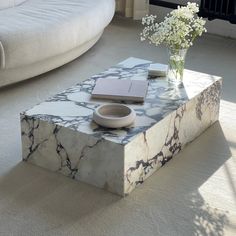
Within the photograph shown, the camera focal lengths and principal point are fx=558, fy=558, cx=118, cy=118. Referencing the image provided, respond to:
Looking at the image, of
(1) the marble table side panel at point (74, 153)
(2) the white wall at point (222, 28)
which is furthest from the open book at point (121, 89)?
(2) the white wall at point (222, 28)

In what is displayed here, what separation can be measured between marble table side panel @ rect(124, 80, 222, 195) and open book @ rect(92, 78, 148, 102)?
20 centimetres

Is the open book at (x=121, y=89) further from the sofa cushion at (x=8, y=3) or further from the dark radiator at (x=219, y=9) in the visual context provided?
the dark radiator at (x=219, y=9)

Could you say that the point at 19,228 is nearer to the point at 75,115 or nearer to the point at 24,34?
the point at 75,115

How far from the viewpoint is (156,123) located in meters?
2.44

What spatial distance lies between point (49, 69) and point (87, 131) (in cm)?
130

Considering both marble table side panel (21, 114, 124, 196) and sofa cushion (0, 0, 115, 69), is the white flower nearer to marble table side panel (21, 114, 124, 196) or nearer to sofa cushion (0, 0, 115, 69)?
marble table side panel (21, 114, 124, 196)

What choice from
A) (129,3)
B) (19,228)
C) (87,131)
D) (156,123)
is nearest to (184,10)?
(156,123)

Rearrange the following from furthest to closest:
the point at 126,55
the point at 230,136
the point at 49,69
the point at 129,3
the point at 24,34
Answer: the point at 129,3, the point at 126,55, the point at 49,69, the point at 24,34, the point at 230,136

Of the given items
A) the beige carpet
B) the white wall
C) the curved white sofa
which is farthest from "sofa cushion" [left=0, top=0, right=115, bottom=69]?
the white wall

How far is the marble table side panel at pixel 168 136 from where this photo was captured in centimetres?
236

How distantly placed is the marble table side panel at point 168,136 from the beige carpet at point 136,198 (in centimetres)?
4

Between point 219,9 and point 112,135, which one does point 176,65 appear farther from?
point 219,9

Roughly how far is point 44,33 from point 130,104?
99 centimetres

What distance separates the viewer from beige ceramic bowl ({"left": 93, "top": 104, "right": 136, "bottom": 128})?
2.37 meters
